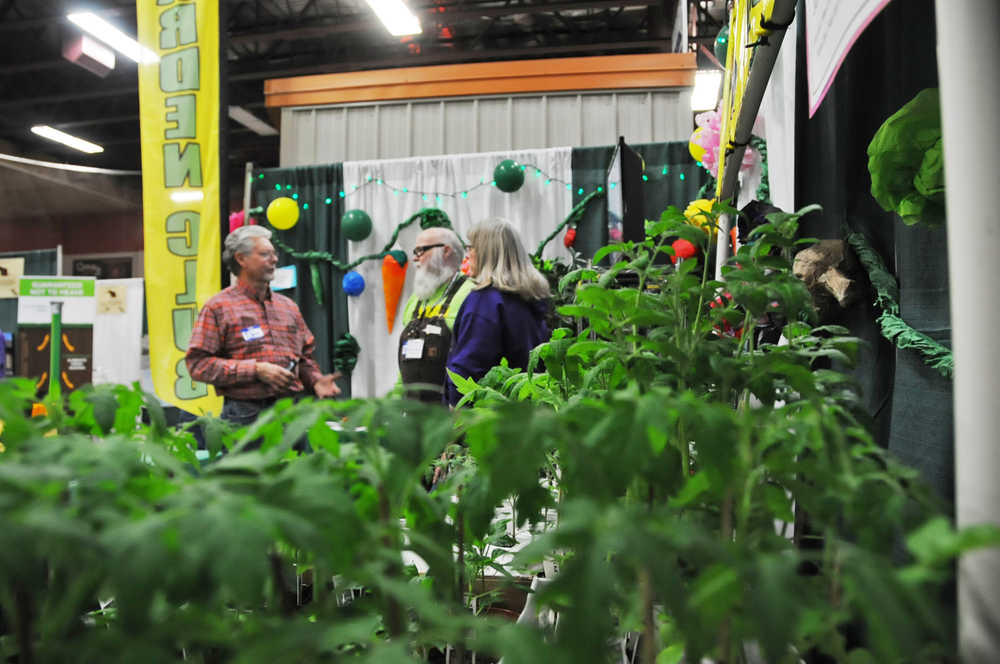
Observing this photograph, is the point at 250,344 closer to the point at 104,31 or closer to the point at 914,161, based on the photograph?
the point at 914,161

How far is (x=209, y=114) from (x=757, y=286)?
10.6 ft

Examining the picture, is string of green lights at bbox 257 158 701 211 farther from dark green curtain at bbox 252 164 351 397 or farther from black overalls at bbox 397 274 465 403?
black overalls at bbox 397 274 465 403

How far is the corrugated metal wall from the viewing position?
17.1 feet

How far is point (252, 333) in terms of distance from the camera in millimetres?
2461

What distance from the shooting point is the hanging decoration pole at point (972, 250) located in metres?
0.36

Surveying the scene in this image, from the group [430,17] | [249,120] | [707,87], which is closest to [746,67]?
[707,87]

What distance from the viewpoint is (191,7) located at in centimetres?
317

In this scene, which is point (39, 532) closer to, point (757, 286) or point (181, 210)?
point (757, 286)

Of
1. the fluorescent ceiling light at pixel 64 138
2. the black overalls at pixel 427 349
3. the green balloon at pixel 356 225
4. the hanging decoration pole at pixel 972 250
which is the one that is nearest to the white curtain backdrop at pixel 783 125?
the hanging decoration pole at pixel 972 250

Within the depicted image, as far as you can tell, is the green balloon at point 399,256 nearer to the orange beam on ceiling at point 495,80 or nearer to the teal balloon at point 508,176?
the teal balloon at point 508,176

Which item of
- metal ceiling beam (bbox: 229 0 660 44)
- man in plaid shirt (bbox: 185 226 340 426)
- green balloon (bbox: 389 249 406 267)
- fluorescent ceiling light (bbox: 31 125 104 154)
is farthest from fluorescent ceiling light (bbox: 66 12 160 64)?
man in plaid shirt (bbox: 185 226 340 426)

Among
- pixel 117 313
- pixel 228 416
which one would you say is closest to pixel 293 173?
pixel 117 313

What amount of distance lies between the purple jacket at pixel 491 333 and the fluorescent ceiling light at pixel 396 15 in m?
3.95

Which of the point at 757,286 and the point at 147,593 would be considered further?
the point at 757,286
